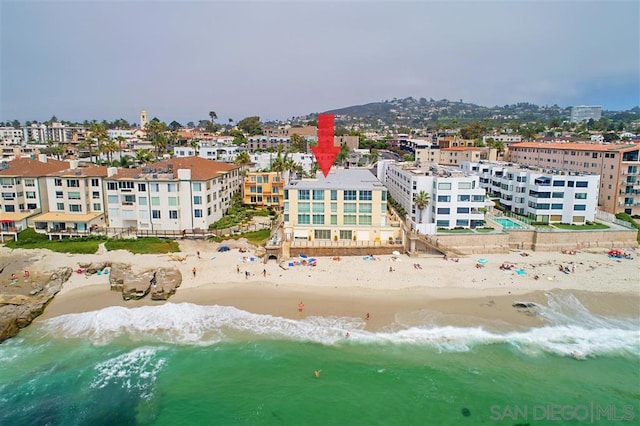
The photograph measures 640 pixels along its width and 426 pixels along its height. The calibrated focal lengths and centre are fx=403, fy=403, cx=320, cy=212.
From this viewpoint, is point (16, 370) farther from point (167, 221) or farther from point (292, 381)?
point (167, 221)

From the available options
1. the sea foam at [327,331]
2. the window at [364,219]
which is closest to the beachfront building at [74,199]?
the sea foam at [327,331]

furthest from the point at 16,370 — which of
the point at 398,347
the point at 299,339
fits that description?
the point at 398,347

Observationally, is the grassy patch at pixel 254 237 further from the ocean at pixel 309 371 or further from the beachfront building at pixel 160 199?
the ocean at pixel 309 371

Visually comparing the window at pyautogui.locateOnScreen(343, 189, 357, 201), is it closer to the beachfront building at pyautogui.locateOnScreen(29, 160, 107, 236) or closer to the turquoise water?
the turquoise water

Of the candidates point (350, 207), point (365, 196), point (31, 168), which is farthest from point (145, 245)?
point (365, 196)

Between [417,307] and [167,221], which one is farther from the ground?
[167,221]

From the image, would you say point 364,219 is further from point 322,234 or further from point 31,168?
point 31,168
